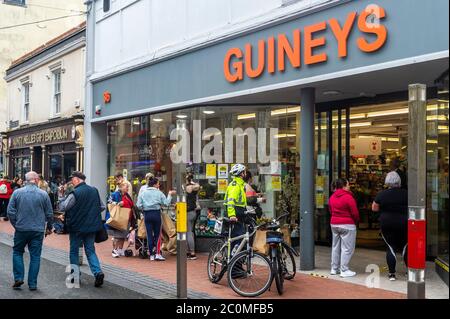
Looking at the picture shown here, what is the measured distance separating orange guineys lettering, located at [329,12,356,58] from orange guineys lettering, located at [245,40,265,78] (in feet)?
6.03

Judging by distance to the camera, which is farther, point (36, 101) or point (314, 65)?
point (36, 101)

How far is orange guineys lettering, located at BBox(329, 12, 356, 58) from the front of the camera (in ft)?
29.2

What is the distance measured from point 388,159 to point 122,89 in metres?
7.47

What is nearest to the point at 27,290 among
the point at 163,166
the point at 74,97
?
the point at 163,166

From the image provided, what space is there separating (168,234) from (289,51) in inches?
184

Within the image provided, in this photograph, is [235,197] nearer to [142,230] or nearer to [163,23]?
[142,230]

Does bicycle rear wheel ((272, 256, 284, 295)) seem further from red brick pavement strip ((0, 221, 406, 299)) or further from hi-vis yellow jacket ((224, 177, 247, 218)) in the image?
hi-vis yellow jacket ((224, 177, 247, 218))

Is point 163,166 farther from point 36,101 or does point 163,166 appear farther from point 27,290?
point 36,101

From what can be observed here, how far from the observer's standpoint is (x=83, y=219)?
8742 mm

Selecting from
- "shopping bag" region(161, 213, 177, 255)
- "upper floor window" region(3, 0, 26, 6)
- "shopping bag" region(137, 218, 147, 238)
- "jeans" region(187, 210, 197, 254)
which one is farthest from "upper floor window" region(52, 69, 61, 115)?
"upper floor window" region(3, 0, 26, 6)

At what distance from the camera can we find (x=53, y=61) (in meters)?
21.1

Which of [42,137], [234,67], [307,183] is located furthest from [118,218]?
[42,137]

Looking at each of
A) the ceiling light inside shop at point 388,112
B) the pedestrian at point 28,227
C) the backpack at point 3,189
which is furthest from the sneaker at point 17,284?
the backpack at point 3,189
